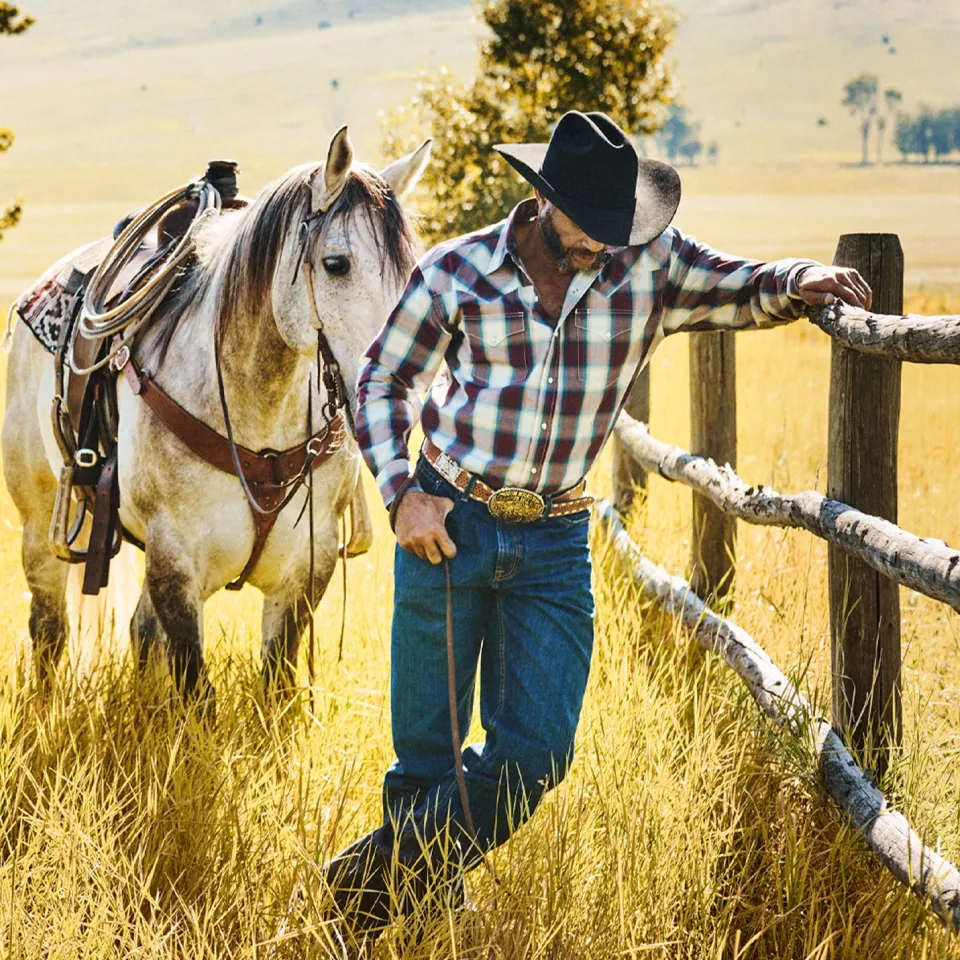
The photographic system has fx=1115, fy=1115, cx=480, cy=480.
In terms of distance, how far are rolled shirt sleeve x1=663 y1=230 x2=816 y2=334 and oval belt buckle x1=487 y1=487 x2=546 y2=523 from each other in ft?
1.95

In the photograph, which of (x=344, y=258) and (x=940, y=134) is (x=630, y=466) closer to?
(x=344, y=258)

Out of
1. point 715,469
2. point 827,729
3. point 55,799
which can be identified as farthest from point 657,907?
point 715,469

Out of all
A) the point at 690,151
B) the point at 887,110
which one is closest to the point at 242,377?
the point at 690,151

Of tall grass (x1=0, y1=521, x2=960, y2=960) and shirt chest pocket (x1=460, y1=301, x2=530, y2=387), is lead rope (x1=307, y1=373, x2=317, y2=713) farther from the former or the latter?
shirt chest pocket (x1=460, y1=301, x2=530, y2=387)

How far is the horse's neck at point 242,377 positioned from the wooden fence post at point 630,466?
115 inches

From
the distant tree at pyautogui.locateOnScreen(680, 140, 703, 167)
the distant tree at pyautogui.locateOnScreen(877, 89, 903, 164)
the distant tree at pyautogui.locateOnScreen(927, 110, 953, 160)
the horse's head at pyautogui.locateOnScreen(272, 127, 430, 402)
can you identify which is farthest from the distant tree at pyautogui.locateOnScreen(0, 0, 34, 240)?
the distant tree at pyautogui.locateOnScreen(877, 89, 903, 164)

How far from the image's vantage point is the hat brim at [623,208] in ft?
7.72

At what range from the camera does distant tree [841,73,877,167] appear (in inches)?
5600

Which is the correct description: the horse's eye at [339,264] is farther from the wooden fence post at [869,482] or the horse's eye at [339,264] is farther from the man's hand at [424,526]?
the wooden fence post at [869,482]

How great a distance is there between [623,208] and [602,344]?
304 mm

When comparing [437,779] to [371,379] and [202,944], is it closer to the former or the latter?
[202,944]

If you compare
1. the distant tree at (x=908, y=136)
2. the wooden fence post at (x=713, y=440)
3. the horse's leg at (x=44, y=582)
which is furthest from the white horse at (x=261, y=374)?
the distant tree at (x=908, y=136)

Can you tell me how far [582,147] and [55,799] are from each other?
1984mm

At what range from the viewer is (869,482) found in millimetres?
2846
